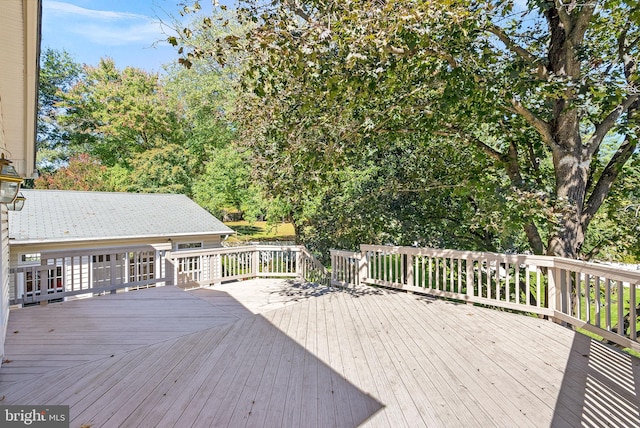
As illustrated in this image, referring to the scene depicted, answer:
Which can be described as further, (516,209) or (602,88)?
(516,209)

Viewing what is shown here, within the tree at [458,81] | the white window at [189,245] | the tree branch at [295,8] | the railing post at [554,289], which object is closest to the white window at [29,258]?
the white window at [189,245]

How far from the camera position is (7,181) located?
261 cm

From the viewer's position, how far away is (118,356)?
3238 millimetres

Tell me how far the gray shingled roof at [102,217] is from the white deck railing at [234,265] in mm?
4202

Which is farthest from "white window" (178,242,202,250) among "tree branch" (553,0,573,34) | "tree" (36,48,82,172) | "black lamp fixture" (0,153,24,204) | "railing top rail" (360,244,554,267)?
"tree" (36,48,82,172)

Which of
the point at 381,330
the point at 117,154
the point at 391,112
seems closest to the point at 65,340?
the point at 381,330

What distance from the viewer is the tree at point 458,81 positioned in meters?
3.67

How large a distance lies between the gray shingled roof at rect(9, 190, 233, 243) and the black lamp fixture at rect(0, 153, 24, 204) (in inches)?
268

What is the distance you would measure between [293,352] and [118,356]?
176cm

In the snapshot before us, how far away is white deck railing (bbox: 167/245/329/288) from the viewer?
6355 millimetres

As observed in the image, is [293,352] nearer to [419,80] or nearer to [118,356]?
[118,356]

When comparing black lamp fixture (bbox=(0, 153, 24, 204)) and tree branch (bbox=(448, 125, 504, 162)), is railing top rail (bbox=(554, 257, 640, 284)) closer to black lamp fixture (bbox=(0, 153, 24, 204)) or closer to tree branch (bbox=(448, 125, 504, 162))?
tree branch (bbox=(448, 125, 504, 162))

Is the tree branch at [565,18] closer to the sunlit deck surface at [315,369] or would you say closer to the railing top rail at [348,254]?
the sunlit deck surface at [315,369]

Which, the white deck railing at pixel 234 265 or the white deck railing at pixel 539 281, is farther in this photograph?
the white deck railing at pixel 234 265
